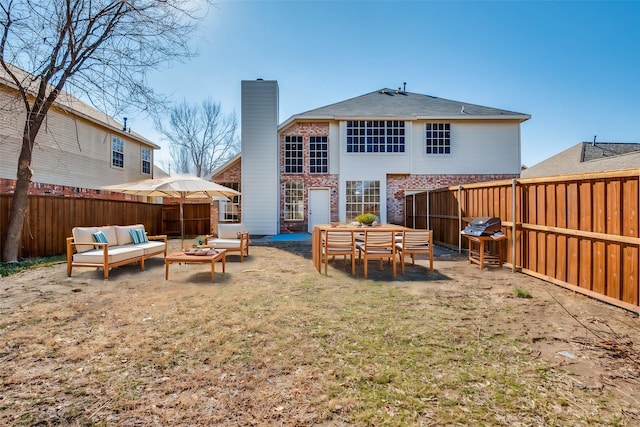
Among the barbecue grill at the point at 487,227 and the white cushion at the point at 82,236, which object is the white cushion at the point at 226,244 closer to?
the white cushion at the point at 82,236

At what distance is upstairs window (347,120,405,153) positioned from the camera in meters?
14.4

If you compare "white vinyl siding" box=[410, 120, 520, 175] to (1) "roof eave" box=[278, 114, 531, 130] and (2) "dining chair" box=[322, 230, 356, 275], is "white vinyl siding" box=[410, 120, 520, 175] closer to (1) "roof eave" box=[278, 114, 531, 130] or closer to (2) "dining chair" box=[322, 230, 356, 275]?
(1) "roof eave" box=[278, 114, 531, 130]

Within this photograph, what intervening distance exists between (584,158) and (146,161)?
28876 mm

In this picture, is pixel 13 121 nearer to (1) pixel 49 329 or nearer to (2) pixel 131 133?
(2) pixel 131 133

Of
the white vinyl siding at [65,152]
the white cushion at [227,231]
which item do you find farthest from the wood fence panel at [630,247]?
the white vinyl siding at [65,152]

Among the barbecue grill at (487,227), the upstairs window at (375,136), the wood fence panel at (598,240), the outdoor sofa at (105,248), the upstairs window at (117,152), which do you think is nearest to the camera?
the wood fence panel at (598,240)

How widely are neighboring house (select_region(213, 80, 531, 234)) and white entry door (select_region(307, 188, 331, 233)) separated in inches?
2.0

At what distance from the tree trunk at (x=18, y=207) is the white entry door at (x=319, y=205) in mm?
10128

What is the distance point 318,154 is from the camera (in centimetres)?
1472

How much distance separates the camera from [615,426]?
188 centimetres

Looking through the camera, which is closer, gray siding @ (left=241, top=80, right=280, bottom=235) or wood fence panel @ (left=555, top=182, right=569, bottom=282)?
wood fence panel @ (left=555, top=182, right=569, bottom=282)

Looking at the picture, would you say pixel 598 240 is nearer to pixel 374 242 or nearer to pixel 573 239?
pixel 573 239

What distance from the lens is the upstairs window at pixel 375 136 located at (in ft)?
47.4

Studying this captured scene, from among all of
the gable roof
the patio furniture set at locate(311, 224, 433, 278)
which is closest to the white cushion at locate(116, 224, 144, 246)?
the patio furniture set at locate(311, 224, 433, 278)
